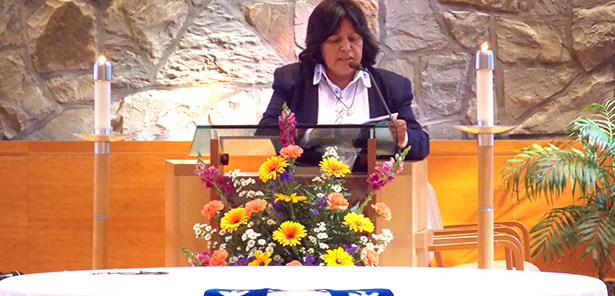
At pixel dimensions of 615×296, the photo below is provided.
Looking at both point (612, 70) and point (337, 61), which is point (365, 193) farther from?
point (612, 70)

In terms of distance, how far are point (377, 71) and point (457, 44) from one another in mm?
1057

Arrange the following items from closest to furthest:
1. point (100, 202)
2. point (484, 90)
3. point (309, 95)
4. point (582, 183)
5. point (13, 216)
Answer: point (484, 90) → point (100, 202) → point (309, 95) → point (582, 183) → point (13, 216)

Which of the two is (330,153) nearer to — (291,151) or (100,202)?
(291,151)

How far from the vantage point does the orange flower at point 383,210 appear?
6.16 feet

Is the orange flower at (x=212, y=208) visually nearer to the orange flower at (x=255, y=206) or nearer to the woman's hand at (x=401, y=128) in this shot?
the orange flower at (x=255, y=206)

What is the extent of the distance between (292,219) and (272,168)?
0.13 metres

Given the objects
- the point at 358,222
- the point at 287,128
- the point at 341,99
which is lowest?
the point at 358,222

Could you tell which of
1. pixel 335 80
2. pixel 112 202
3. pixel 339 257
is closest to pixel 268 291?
pixel 339 257

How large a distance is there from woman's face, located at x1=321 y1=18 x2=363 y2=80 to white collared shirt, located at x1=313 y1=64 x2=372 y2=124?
52 millimetres

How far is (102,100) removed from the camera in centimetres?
219

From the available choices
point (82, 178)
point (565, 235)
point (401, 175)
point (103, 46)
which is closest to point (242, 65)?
point (103, 46)

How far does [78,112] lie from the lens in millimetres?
3949

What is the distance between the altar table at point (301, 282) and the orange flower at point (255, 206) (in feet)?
2.08

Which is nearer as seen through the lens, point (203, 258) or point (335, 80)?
point (203, 258)
